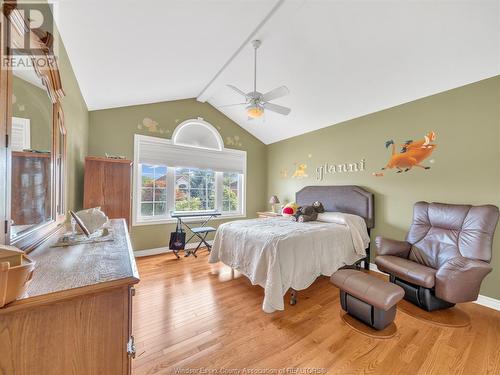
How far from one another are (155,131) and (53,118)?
2.42 metres

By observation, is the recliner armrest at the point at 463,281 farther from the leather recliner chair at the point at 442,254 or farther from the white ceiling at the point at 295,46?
the white ceiling at the point at 295,46

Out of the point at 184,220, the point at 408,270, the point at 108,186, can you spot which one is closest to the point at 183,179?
the point at 184,220

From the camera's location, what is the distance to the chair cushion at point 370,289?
178cm

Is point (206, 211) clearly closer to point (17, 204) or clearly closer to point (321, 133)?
point (321, 133)

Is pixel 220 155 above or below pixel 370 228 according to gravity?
above

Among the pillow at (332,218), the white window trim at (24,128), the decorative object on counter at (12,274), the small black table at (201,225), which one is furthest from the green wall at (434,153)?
the white window trim at (24,128)

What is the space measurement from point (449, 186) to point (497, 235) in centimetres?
68

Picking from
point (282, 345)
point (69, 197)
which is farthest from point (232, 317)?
point (69, 197)

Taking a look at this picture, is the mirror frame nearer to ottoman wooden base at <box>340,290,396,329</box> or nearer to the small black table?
the small black table

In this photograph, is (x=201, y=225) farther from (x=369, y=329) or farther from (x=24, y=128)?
(x=24, y=128)

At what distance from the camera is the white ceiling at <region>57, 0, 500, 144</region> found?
1824mm

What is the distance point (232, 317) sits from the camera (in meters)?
2.07

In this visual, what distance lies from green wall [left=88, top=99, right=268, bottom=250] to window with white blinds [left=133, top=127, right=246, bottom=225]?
0.50 ft

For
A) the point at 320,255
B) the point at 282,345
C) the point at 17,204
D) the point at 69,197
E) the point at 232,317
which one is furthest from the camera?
the point at 320,255
